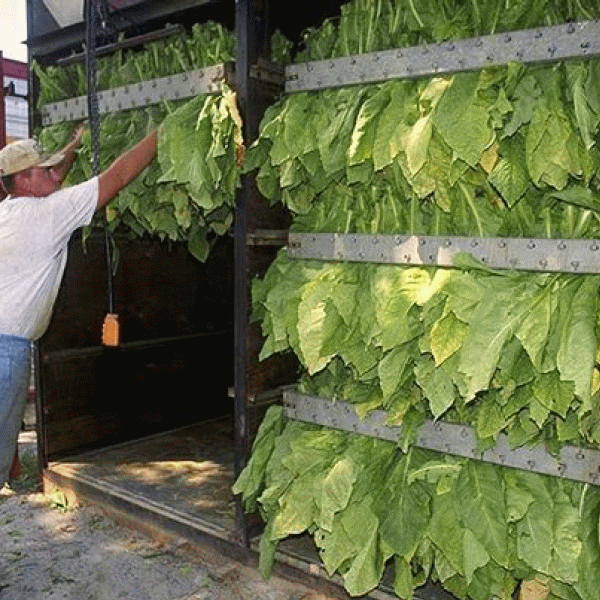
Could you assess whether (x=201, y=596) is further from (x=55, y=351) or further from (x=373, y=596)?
(x=55, y=351)

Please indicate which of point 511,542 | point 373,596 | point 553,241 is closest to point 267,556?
point 373,596

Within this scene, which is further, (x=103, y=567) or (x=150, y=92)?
(x=103, y=567)

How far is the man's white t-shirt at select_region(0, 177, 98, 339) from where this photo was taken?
3752 mm

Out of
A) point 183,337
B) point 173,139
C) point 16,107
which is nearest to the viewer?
point 173,139

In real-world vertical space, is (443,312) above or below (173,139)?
below

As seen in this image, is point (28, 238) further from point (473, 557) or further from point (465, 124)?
point (473, 557)

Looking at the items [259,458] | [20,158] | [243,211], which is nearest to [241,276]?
[243,211]

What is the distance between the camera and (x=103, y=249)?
5672 millimetres

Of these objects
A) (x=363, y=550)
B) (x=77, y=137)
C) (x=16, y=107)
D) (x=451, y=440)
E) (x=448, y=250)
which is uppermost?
(x=16, y=107)

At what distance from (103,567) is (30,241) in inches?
77.7

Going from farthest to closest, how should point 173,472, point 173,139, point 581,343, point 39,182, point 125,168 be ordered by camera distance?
point 173,472 < point 39,182 < point 125,168 < point 173,139 < point 581,343

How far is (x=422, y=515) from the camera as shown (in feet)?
10.6

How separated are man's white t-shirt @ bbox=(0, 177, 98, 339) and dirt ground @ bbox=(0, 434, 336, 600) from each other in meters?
1.44

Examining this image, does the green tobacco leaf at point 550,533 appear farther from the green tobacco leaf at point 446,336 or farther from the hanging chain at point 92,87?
the hanging chain at point 92,87
